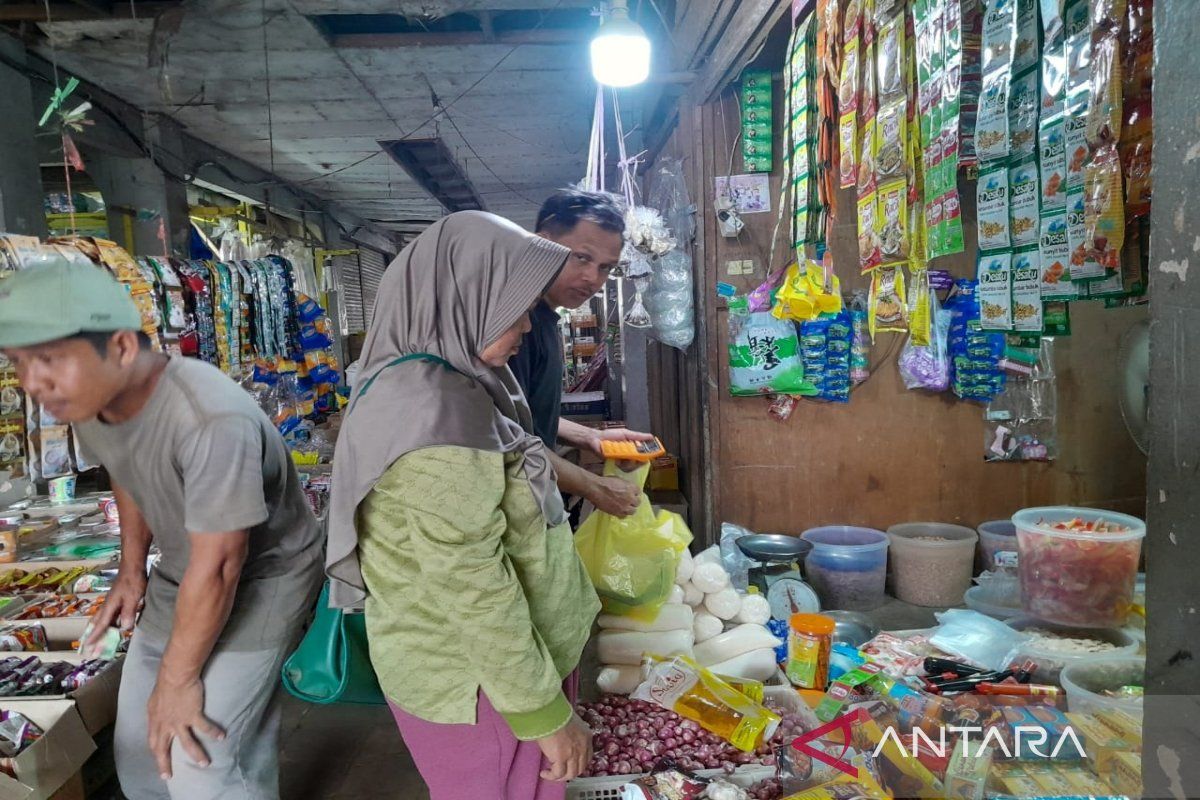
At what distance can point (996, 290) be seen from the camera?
168 centimetres

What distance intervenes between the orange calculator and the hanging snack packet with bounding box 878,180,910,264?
943mm

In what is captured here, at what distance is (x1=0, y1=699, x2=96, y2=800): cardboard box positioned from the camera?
1893 millimetres

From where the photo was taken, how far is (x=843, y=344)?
12.3ft

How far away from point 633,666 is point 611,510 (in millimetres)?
686

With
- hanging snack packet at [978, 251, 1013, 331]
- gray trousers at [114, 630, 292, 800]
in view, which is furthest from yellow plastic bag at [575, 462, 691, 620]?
hanging snack packet at [978, 251, 1013, 331]

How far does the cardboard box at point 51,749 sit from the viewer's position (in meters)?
1.89

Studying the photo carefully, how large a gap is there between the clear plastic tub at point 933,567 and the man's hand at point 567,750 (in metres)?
2.81

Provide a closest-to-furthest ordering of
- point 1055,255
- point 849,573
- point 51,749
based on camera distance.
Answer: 1. point 1055,255
2. point 51,749
3. point 849,573

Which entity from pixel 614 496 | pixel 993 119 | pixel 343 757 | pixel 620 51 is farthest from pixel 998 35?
pixel 343 757

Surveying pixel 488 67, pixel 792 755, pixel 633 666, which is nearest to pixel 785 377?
pixel 633 666

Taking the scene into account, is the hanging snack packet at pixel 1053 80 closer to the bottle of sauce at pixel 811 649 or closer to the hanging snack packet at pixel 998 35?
the hanging snack packet at pixel 998 35

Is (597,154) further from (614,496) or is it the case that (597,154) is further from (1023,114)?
(1023,114)

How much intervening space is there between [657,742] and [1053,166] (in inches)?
72.9

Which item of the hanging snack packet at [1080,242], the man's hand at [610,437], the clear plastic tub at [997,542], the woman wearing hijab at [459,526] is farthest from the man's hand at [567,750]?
the clear plastic tub at [997,542]
